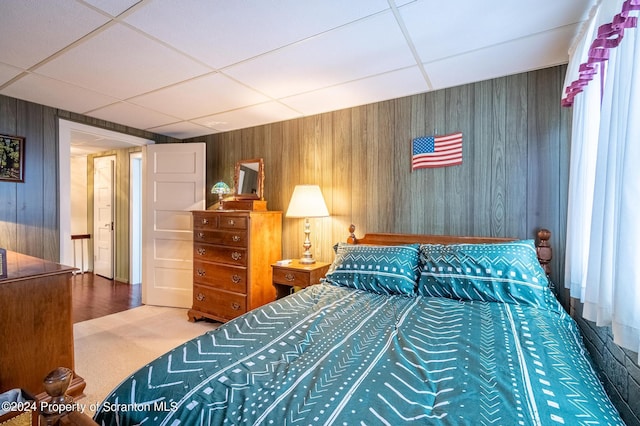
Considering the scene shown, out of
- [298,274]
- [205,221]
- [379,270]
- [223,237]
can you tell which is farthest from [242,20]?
[205,221]

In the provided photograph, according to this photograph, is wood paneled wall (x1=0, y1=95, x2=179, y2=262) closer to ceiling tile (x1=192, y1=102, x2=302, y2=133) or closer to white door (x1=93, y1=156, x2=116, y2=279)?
ceiling tile (x1=192, y1=102, x2=302, y2=133)

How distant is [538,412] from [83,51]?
2881 millimetres

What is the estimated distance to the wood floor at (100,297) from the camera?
3617 mm

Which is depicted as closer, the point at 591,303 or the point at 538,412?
the point at 538,412

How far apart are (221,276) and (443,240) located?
2204 millimetres

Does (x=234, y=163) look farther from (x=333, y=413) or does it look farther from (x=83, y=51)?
(x=333, y=413)

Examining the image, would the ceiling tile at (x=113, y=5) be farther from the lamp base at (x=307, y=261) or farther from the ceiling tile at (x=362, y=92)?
the lamp base at (x=307, y=261)

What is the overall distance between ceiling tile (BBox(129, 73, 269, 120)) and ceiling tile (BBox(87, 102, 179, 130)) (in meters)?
0.18

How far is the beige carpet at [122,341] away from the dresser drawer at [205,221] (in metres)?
1.07

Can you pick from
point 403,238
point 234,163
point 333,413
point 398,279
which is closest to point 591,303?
point 398,279

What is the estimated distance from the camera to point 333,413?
0.83m

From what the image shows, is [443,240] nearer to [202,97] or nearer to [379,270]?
[379,270]

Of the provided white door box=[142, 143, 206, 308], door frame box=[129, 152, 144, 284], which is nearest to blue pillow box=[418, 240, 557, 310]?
white door box=[142, 143, 206, 308]

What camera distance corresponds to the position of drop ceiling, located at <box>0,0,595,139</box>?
5.09 ft
